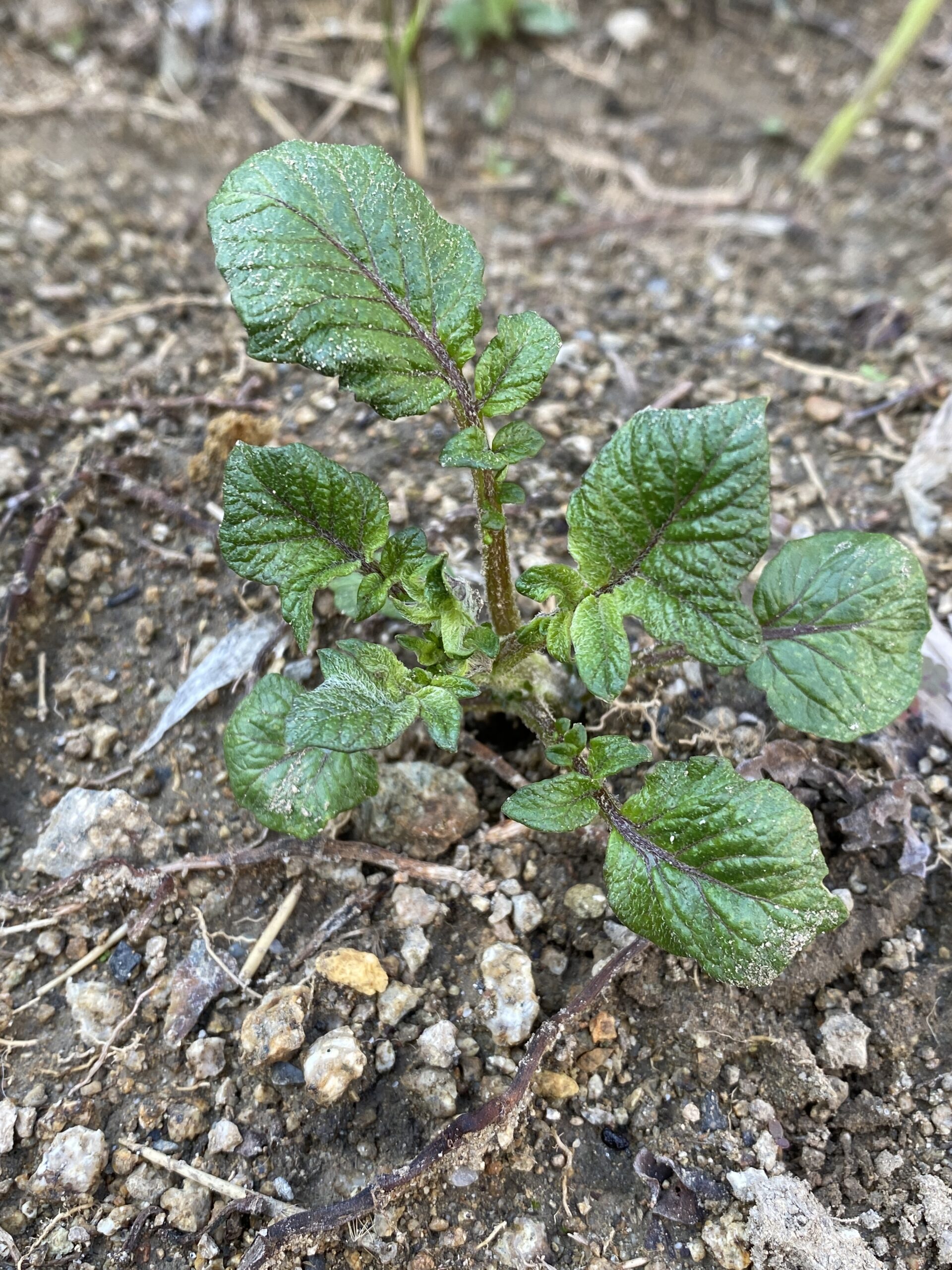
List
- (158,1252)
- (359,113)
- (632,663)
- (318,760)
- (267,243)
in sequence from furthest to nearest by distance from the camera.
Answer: (359,113), (632,663), (318,760), (267,243), (158,1252)

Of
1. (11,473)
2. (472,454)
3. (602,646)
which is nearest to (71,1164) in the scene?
(602,646)

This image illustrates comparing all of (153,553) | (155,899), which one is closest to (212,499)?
(153,553)

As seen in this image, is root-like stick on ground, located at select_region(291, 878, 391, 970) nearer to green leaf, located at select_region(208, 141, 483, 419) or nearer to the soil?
the soil

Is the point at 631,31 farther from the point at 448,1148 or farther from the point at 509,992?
the point at 448,1148

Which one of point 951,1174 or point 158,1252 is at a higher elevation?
point 951,1174

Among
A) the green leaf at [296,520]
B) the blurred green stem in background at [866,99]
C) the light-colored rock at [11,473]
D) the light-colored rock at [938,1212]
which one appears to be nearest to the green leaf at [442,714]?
the green leaf at [296,520]

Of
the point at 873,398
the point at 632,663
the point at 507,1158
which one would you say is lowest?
the point at 507,1158

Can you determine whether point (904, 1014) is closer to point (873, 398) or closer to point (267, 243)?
point (873, 398)
